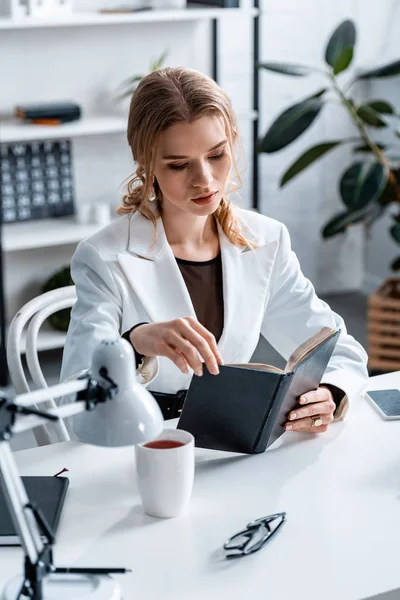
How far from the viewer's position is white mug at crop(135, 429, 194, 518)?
47.9 inches

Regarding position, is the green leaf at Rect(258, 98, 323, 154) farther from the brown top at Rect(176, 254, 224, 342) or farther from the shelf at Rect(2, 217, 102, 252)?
the brown top at Rect(176, 254, 224, 342)

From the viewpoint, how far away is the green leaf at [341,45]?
137 inches

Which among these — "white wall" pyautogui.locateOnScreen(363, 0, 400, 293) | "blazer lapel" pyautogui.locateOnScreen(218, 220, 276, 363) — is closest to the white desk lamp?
"blazer lapel" pyautogui.locateOnScreen(218, 220, 276, 363)

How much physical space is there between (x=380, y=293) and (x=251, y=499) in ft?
8.00

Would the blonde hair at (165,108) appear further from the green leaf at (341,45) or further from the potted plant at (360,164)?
the green leaf at (341,45)

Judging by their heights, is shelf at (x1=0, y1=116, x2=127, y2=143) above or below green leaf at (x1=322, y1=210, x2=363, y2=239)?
above

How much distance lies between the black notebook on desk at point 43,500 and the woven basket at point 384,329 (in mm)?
2382

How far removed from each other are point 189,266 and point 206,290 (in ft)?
0.20

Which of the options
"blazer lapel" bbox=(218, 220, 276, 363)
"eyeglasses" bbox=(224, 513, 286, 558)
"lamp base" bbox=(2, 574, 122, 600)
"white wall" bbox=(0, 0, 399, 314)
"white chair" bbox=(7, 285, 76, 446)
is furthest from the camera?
"white wall" bbox=(0, 0, 399, 314)

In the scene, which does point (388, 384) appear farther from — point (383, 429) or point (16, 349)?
point (16, 349)

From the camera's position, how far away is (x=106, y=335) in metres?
1.57

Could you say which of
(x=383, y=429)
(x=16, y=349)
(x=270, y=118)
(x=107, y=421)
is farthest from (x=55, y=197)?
(x=107, y=421)

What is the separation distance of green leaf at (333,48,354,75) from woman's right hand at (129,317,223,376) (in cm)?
238

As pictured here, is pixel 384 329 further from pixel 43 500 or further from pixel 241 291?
pixel 43 500
